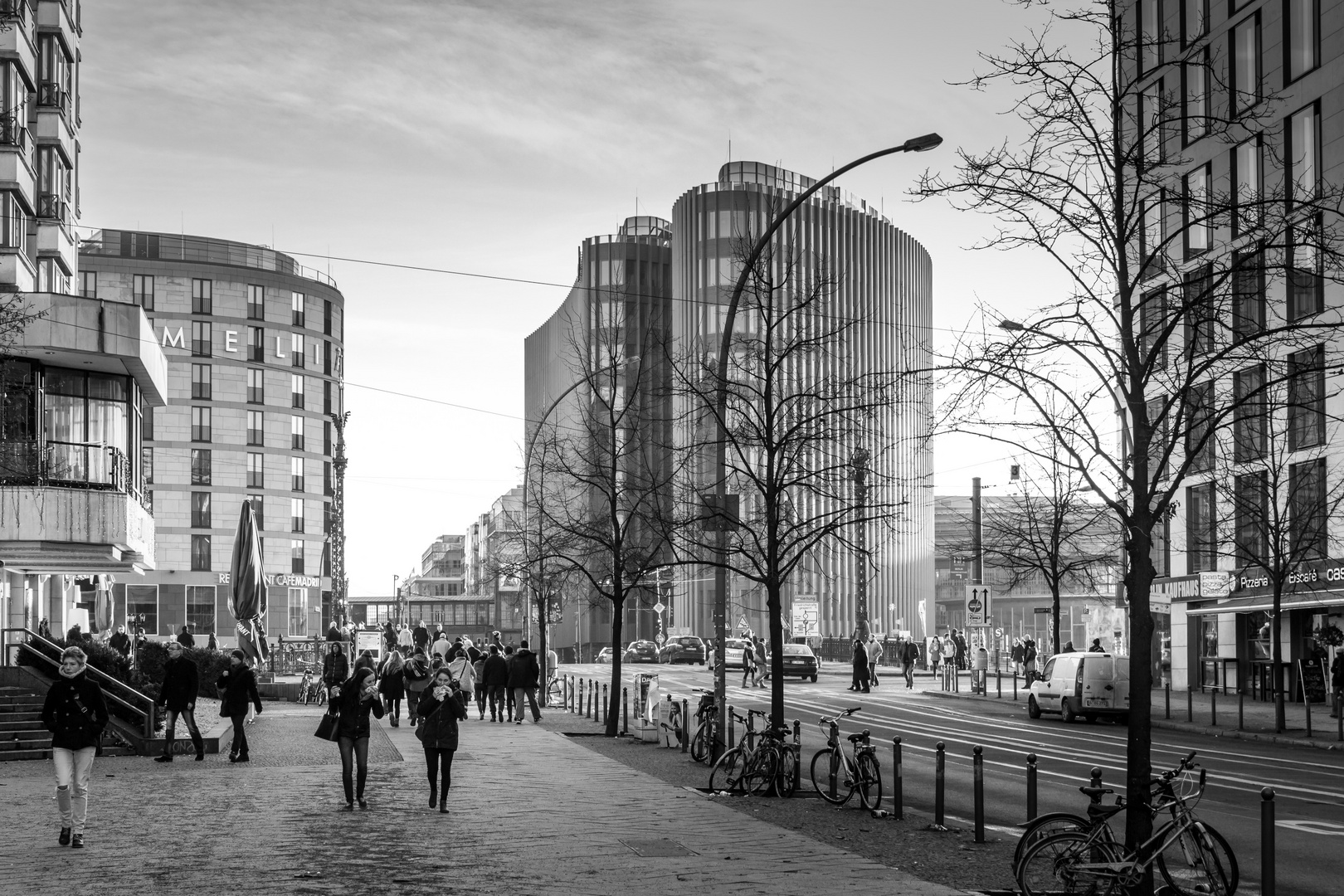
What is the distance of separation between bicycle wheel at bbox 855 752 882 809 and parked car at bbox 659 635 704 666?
57923mm

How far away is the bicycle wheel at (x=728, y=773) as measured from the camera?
61.3 ft

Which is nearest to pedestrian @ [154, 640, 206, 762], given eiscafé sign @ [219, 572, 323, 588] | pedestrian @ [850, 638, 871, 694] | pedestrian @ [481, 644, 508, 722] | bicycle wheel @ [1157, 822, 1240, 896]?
pedestrian @ [481, 644, 508, 722]

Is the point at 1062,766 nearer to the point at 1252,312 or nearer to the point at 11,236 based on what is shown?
the point at 1252,312

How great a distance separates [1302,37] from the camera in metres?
41.4

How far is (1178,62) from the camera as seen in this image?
12727 mm

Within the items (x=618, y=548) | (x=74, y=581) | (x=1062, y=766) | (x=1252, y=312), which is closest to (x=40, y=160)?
(x=74, y=581)

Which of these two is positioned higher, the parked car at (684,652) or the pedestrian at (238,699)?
the pedestrian at (238,699)

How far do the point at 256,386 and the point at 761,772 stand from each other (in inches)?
3426

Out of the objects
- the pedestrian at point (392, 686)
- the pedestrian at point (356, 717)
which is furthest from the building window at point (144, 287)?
the pedestrian at point (356, 717)

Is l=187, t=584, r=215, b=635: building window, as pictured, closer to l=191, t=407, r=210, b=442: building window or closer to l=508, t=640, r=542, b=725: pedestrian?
l=191, t=407, r=210, b=442: building window

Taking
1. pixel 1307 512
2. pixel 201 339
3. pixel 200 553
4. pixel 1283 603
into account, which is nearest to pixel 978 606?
pixel 1283 603

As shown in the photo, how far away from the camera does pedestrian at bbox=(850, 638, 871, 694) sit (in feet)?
151

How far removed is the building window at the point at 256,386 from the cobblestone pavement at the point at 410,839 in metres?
80.2

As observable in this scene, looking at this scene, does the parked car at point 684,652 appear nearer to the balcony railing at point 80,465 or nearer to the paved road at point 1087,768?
the paved road at point 1087,768
